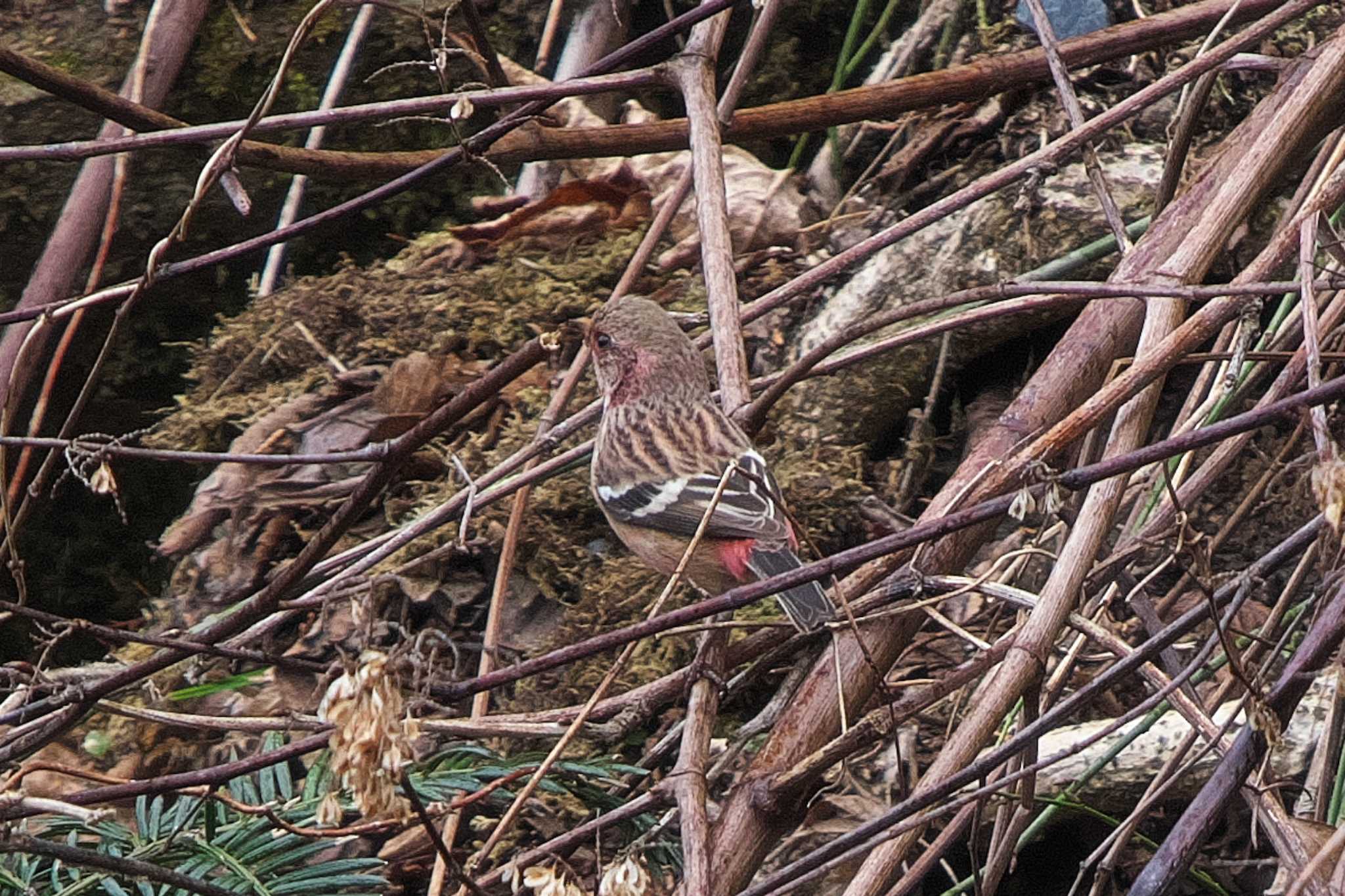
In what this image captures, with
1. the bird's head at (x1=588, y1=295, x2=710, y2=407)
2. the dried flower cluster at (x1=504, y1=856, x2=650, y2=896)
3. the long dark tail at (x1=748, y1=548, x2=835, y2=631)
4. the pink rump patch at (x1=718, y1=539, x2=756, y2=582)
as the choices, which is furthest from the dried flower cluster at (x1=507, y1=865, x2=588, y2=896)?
the bird's head at (x1=588, y1=295, x2=710, y2=407)

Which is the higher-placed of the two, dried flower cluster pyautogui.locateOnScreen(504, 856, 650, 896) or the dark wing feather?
dried flower cluster pyautogui.locateOnScreen(504, 856, 650, 896)

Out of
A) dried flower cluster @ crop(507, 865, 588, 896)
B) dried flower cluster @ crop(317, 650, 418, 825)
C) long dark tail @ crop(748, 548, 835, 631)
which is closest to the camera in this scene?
dried flower cluster @ crop(317, 650, 418, 825)

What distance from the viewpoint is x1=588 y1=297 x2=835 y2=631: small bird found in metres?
3.20

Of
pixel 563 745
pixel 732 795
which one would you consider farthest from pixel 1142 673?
pixel 563 745

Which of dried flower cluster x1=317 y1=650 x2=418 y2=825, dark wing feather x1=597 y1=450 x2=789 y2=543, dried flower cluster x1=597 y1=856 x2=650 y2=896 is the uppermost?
dried flower cluster x1=317 y1=650 x2=418 y2=825

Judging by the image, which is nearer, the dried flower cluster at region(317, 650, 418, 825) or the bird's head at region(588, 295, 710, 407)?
the dried flower cluster at region(317, 650, 418, 825)

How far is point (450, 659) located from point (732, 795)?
4.28ft

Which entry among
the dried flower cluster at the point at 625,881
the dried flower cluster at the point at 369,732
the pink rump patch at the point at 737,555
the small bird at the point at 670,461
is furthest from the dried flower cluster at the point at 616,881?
the pink rump patch at the point at 737,555

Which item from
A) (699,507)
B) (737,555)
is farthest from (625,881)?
(699,507)

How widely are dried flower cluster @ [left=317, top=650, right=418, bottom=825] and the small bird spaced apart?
142 centimetres

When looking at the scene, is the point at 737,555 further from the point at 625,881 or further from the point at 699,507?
the point at 625,881

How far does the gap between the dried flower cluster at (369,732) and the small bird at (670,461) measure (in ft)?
4.66

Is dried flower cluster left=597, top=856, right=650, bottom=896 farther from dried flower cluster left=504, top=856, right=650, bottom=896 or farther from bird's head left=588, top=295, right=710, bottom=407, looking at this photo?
bird's head left=588, top=295, right=710, bottom=407

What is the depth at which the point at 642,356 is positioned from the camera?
3572 mm
